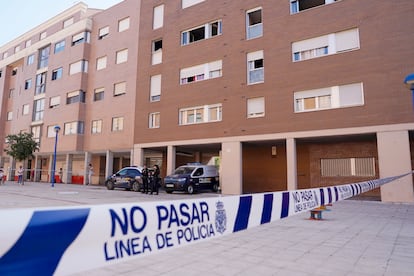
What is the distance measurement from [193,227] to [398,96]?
47.3 ft

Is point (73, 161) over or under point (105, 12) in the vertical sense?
under

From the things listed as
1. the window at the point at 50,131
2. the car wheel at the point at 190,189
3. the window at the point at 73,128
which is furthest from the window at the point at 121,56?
the car wheel at the point at 190,189

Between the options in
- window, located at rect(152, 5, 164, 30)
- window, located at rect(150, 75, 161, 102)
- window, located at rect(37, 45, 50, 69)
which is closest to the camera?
window, located at rect(150, 75, 161, 102)

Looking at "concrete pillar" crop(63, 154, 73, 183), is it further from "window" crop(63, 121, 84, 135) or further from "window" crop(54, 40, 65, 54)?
"window" crop(54, 40, 65, 54)

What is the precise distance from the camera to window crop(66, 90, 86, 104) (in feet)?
91.1

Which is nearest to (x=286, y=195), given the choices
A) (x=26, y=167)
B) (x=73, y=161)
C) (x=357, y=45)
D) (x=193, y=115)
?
(x=357, y=45)

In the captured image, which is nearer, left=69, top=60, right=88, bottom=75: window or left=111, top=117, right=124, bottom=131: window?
left=111, top=117, right=124, bottom=131: window

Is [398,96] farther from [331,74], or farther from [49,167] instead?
[49,167]

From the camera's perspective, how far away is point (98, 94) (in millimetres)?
27266

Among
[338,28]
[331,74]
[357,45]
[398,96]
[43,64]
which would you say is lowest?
[398,96]

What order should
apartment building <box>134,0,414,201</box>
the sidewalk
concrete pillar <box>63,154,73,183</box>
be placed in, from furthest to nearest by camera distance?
1. concrete pillar <box>63,154,73,183</box>
2. apartment building <box>134,0,414,201</box>
3. the sidewalk

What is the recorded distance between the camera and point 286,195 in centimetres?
410

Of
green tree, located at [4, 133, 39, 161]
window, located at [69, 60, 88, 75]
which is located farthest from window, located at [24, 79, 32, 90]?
green tree, located at [4, 133, 39, 161]

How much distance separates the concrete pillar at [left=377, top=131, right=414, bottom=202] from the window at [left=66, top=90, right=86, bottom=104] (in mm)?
24721
